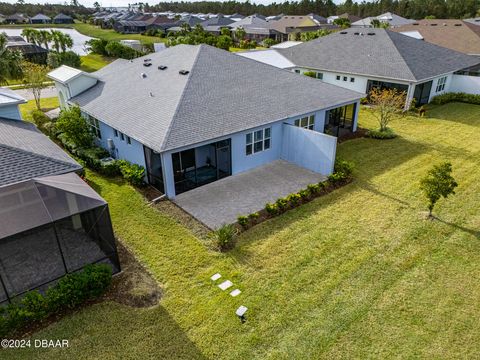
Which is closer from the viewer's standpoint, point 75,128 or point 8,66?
point 75,128

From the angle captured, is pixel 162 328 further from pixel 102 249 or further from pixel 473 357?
pixel 473 357

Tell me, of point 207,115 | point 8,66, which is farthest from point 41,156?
point 8,66

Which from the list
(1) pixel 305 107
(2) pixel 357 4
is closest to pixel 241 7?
(2) pixel 357 4

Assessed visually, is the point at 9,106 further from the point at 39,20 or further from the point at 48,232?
the point at 39,20

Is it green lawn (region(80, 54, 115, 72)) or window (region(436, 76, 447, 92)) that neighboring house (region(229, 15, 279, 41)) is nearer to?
green lawn (region(80, 54, 115, 72))

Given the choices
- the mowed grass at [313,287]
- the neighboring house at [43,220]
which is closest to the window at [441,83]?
the mowed grass at [313,287]

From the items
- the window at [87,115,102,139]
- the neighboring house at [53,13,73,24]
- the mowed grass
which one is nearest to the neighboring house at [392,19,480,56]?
the mowed grass

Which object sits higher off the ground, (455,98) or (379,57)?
(379,57)

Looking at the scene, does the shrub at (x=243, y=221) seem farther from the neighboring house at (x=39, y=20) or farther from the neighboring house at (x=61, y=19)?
the neighboring house at (x=61, y=19)
